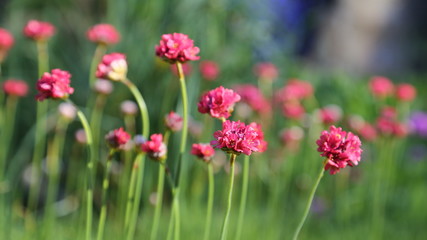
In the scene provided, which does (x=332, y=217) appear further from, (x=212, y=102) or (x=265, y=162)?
(x=212, y=102)

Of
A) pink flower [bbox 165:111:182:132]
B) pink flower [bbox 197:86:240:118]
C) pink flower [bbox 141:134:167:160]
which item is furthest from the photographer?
pink flower [bbox 165:111:182:132]

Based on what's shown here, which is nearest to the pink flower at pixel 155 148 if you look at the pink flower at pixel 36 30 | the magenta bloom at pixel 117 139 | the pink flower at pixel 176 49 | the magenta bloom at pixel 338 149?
the magenta bloom at pixel 117 139

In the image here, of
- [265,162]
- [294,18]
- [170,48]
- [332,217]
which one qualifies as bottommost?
[332,217]

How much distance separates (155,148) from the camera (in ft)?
4.15

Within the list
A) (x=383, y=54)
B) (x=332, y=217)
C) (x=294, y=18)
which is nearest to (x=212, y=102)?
(x=332, y=217)

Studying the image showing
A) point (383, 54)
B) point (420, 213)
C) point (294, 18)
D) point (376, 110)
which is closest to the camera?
point (420, 213)

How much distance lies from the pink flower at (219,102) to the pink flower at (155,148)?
140 millimetres

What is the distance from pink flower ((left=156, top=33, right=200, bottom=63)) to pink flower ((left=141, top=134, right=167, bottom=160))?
0.56 ft

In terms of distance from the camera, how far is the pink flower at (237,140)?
1.03 metres

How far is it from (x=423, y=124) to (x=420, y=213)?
117cm

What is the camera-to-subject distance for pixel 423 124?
3.87m

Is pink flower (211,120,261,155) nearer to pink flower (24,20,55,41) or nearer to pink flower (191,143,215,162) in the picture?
pink flower (191,143,215,162)

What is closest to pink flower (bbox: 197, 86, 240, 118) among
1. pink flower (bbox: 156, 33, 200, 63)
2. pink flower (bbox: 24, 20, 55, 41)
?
pink flower (bbox: 156, 33, 200, 63)

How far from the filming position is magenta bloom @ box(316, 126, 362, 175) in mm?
1088
